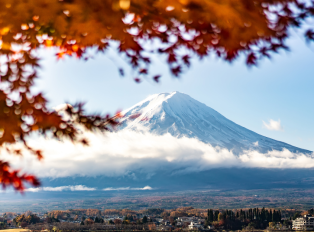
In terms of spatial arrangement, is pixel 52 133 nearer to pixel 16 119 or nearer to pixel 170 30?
pixel 16 119

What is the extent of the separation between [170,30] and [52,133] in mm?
1775

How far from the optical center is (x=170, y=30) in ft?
9.27

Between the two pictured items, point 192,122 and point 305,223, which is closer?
point 305,223

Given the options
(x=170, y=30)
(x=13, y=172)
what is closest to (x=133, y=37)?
(x=170, y=30)

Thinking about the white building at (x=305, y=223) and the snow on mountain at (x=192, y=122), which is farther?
the snow on mountain at (x=192, y=122)

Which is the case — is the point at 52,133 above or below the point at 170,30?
below

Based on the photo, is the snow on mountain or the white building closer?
the white building

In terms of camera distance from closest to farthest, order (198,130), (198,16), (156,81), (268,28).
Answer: (198,16) → (268,28) → (156,81) → (198,130)

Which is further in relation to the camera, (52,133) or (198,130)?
(198,130)

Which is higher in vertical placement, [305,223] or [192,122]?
[192,122]

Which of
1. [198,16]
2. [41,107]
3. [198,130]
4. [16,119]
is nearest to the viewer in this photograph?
[198,16]

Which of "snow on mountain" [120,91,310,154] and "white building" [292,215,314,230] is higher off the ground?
"snow on mountain" [120,91,310,154]

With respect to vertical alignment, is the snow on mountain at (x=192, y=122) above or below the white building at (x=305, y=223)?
above

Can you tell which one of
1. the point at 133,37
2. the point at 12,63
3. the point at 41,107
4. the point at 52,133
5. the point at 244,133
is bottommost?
the point at 52,133
